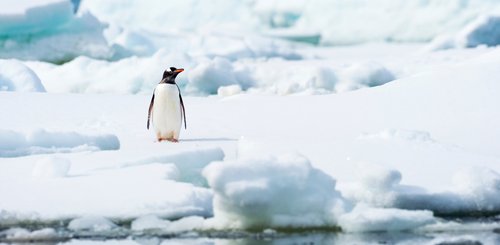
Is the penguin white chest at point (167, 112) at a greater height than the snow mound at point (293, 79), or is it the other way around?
the snow mound at point (293, 79)

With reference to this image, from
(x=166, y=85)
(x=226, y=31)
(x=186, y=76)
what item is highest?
(x=226, y=31)

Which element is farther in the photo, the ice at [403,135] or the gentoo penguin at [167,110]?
the gentoo penguin at [167,110]

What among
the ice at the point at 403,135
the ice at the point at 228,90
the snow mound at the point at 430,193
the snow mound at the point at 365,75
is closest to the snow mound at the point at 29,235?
the snow mound at the point at 430,193

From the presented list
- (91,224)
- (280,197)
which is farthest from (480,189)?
(91,224)

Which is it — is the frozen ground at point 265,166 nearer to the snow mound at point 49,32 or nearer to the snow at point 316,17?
the snow mound at point 49,32

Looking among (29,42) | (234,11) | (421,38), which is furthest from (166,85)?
(234,11)

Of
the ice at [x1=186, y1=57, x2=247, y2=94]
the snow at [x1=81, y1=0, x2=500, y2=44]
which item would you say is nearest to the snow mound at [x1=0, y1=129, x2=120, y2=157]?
the ice at [x1=186, y1=57, x2=247, y2=94]

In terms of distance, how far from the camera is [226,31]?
895 inches

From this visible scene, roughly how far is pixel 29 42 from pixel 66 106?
7.11 m

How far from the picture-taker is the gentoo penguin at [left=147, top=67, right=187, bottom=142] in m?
6.77

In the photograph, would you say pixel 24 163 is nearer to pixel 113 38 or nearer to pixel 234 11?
pixel 113 38

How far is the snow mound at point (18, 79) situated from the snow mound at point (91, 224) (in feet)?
17.8

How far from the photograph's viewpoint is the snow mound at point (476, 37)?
57.8 ft

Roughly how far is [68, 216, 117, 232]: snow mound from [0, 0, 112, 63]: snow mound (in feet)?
31.3
